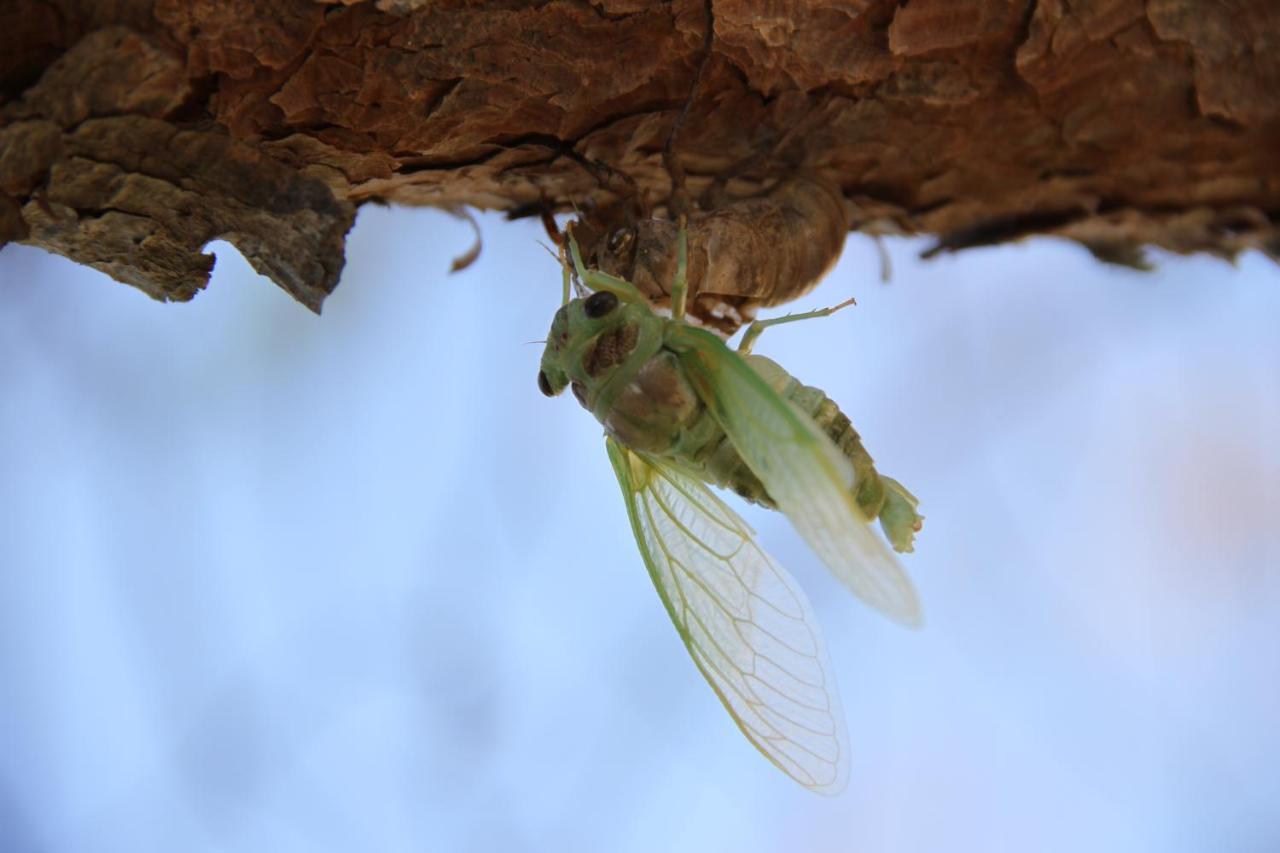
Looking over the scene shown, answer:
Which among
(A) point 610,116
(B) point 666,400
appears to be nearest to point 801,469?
(B) point 666,400

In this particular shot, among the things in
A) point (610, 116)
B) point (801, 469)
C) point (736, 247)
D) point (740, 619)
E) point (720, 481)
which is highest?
point (610, 116)

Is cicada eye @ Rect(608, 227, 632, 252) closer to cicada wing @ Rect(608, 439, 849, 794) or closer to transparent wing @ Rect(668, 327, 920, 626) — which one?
transparent wing @ Rect(668, 327, 920, 626)

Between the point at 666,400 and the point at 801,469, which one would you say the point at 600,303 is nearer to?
the point at 666,400

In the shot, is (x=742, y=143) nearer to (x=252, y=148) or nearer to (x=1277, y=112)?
(x=252, y=148)

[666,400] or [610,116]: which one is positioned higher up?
[610,116]

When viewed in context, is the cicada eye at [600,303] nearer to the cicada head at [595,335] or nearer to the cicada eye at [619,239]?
the cicada head at [595,335]

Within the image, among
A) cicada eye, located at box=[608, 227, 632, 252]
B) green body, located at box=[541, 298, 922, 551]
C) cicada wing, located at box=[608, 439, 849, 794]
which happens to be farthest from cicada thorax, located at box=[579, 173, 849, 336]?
cicada wing, located at box=[608, 439, 849, 794]
